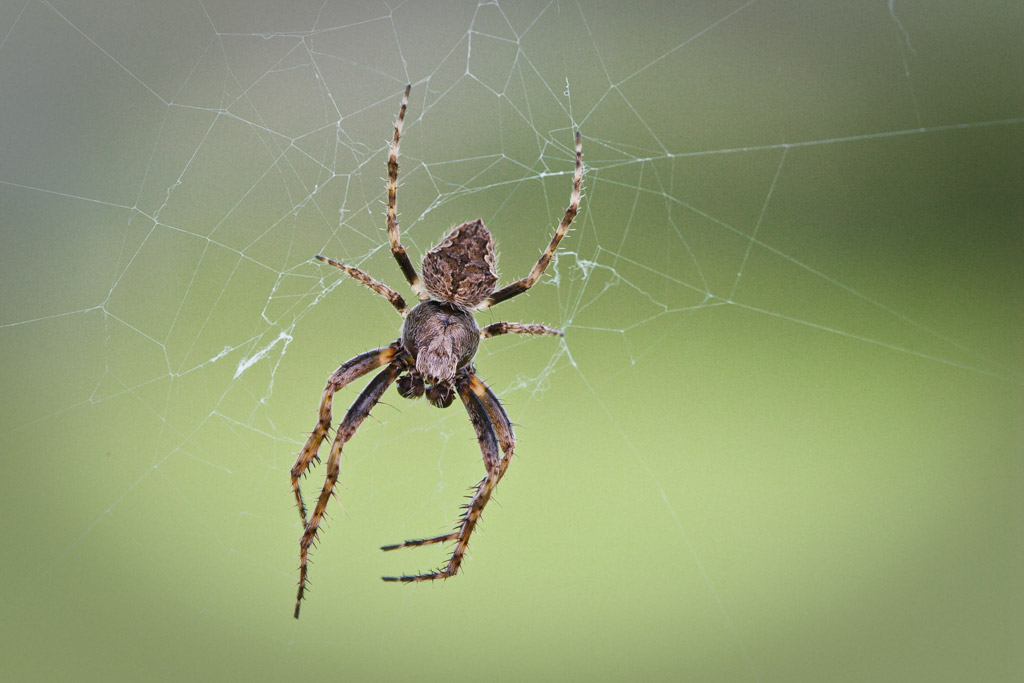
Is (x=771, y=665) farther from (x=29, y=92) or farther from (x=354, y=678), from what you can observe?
(x=29, y=92)

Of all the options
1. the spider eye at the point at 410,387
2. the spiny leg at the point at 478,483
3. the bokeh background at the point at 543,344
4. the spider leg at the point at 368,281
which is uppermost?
the bokeh background at the point at 543,344

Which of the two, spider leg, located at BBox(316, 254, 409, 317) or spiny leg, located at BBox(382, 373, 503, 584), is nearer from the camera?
spider leg, located at BBox(316, 254, 409, 317)

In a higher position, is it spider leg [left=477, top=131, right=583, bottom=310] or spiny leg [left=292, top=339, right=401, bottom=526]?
spider leg [left=477, top=131, right=583, bottom=310]

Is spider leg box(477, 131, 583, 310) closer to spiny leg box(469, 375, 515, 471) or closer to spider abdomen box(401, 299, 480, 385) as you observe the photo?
spider abdomen box(401, 299, 480, 385)

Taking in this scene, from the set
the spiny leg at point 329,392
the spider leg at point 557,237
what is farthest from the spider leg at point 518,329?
the spiny leg at point 329,392

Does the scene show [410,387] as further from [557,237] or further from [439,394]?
[557,237]

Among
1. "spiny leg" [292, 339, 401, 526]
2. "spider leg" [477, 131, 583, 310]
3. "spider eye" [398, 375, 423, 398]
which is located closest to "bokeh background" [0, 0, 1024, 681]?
"spider leg" [477, 131, 583, 310]

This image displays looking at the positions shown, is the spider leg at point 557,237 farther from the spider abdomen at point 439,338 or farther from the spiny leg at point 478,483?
the spiny leg at point 478,483
